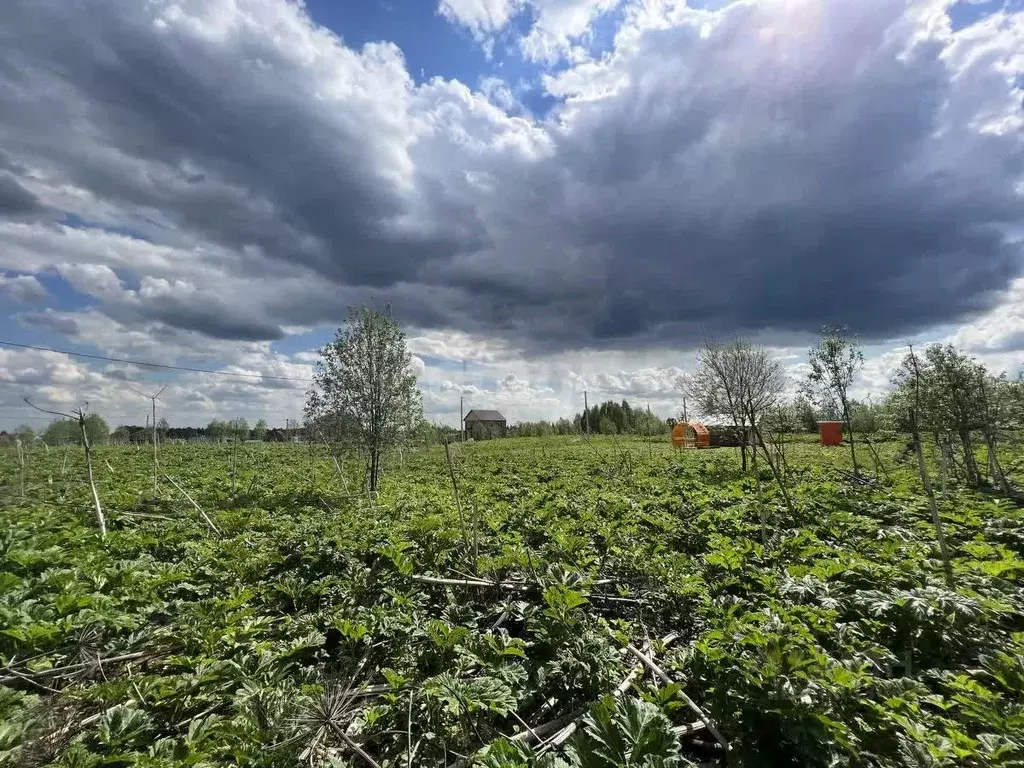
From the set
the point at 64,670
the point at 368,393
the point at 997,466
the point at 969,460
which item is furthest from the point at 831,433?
the point at 64,670

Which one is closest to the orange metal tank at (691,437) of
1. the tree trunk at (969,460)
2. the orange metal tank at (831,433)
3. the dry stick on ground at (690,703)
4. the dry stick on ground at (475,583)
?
the orange metal tank at (831,433)

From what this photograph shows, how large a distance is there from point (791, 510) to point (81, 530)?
36.4 feet

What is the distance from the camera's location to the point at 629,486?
11922mm

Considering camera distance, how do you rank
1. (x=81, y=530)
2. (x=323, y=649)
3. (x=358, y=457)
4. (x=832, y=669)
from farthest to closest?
(x=358, y=457), (x=81, y=530), (x=323, y=649), (x=832, y=669)

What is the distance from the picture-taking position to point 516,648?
3.17 metres

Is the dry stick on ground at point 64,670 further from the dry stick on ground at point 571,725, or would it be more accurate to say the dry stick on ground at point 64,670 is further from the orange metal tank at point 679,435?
the orange metal tank at point 679,435

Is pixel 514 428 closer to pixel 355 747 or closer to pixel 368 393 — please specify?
pixel 368 393

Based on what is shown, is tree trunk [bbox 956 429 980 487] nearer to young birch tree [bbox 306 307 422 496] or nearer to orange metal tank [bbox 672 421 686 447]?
young birch tree [bbox 306 307 422 496]

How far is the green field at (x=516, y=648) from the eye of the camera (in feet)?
7.77

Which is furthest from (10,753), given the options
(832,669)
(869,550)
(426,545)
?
(869,550)

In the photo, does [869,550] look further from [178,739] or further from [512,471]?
[512,471]

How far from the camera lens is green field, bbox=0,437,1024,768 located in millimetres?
2369

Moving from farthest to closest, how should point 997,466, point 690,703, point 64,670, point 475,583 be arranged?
1. point 997,466
2. point 475,583
3. point 64,670
4. point 690,703

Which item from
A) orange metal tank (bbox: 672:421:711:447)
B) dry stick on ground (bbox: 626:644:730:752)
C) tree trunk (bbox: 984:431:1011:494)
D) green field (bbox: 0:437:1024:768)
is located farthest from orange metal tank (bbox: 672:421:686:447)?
dry stick on ground (bbox: 626:644:730:752)
